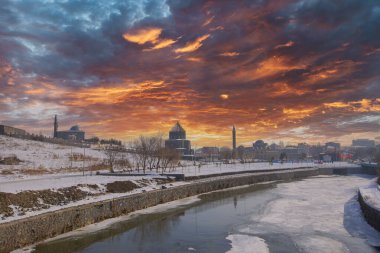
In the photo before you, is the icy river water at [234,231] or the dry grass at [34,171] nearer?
the icy river water at [234,231]

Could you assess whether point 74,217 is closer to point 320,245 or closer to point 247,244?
point 247,244

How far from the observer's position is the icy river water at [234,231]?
24.5 metres

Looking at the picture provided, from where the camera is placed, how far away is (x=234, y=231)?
96.5 ft

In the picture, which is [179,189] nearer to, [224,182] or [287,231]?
[224,182]

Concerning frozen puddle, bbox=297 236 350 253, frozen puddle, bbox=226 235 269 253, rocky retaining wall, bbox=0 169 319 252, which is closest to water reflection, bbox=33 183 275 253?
frozen puddle, bbox=226 235 269 253

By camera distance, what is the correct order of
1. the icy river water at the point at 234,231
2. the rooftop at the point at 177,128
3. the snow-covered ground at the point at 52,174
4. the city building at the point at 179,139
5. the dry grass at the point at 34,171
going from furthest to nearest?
1. the rooftop at the point at 177,128
2. the city building at the point at 179,139
3. the dry grass at the point at 34,171
4. the snow-covered ground at the point at 52,174
5. the icy river water at the point at 234,231

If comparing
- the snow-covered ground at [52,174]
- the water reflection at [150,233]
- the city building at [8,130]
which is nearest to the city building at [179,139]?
the city building at [8,130]

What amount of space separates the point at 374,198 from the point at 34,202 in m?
31.1

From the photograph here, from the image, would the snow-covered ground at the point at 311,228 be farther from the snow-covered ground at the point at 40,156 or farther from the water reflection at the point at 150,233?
the snow-covered ground at the point at 40,156

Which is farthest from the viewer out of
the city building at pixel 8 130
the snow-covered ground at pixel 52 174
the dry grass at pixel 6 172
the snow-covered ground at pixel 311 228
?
the city building at pixel 8 130

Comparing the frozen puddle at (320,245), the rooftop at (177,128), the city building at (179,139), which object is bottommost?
the frozen puddle at (320,245)

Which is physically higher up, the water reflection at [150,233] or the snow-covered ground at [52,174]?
the snow-covered ground at [52,174]

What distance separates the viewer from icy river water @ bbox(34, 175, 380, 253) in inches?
966

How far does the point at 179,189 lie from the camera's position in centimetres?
5009
